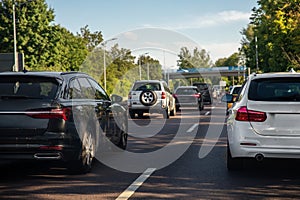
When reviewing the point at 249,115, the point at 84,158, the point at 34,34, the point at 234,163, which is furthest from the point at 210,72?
the point at 249,115

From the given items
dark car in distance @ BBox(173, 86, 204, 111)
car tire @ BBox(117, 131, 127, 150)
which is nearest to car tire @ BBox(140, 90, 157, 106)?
dark car in distance @ BBox(173, 86, 204, 111)

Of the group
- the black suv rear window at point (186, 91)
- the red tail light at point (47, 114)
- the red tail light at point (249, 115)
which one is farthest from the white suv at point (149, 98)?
the red tail light at point (47, 114)

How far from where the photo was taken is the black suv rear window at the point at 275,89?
295 inches

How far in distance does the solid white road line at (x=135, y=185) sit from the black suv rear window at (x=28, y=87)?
5.92ft

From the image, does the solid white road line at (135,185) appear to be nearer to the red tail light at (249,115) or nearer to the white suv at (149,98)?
the red tail light at (249,115)

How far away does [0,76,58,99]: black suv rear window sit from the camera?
7.49 meters

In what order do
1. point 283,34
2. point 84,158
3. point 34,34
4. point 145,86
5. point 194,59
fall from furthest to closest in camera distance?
point 194,59
point 34,34
point 283,34
point 145,86
point 84,158

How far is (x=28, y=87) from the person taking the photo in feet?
25.0

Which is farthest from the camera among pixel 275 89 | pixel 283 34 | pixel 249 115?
pixel 283 34

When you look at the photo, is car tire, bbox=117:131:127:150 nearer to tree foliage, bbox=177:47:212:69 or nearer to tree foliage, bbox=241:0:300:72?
tree foliage, bbox=241:0:300:72

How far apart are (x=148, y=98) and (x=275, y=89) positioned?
14618 mm

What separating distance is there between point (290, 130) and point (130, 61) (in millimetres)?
75773

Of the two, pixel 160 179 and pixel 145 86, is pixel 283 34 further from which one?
pixel 160 179

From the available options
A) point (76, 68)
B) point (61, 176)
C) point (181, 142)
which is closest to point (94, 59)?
point (76, 68)
